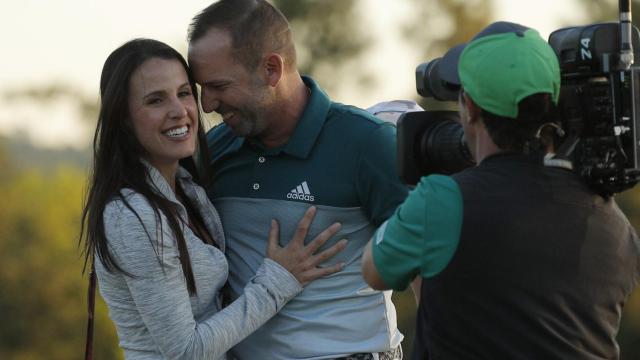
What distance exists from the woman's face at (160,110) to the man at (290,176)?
145 millimetres

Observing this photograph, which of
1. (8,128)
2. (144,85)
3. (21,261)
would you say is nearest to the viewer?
(144,85)

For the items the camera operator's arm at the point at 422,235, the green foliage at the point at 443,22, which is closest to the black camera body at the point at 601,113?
the camera operator's arm at the point at 422,235

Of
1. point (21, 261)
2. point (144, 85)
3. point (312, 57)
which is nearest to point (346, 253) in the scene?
point (144, 85)

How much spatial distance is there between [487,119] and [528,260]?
0.99 ft

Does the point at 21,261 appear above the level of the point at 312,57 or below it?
below

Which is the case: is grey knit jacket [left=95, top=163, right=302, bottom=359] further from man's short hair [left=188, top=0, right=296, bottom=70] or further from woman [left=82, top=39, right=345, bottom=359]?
man's short hair [left=188, top=0, right=296, bottom=70]

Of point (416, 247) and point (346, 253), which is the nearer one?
point (416, 247)

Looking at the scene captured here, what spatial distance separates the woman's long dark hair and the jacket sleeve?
0.03 metres

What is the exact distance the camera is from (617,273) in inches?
92.2

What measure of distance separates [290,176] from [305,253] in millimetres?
225

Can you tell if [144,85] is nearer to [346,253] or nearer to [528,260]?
[346,253]

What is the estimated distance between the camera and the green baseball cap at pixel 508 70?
7.36 feet

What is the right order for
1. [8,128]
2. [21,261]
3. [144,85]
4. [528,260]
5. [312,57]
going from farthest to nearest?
[312,57]
[8,128]
[21,261]
[144,85]
[528,260]

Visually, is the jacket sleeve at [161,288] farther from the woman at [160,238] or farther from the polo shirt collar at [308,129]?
the polo shirt collar at [308,129]
